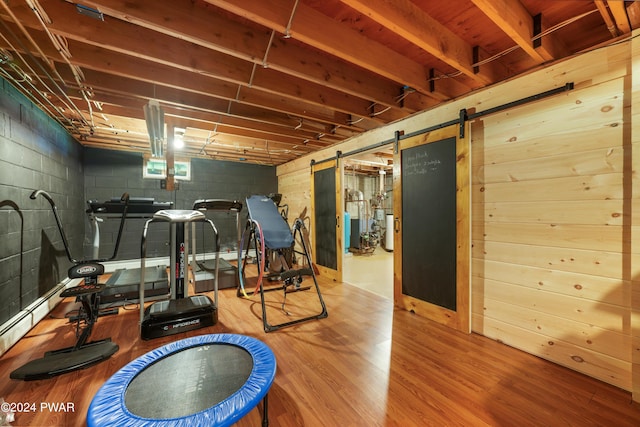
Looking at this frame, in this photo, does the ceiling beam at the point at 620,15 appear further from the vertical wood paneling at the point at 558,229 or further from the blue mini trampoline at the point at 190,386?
the blue mini trampoline at the point at 190,386

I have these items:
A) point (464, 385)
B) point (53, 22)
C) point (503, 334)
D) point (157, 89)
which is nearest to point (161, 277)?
point (157, 89)

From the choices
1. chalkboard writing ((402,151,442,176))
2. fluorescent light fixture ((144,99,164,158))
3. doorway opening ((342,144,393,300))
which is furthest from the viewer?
doorway opening ((342,144,393,300))

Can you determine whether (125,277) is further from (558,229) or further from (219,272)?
(558,229)

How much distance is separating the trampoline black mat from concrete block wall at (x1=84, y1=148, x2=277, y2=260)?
3.99 metres

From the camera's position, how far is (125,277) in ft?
12.6

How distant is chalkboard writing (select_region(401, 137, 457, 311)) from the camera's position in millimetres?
2766

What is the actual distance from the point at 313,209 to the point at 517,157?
11.4ft

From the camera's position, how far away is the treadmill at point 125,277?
329 cm

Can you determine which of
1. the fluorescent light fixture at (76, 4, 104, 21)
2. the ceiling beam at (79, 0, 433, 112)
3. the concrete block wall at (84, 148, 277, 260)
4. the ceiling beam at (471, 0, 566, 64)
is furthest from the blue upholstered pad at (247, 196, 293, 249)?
the ceiling beam at (471, 0, 566, 64)

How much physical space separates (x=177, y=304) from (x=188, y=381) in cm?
156

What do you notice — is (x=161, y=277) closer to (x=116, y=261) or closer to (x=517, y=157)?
(x=116, y=261)

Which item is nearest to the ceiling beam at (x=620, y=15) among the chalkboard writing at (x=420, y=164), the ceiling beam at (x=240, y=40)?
the chalkboard writing at (x=420, y=164)

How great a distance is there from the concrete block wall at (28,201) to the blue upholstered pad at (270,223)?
234 cm

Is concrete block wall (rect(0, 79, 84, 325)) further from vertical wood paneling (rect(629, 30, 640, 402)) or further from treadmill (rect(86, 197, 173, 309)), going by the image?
vertical wood paneling (rect(629, 30, 640, 402))
